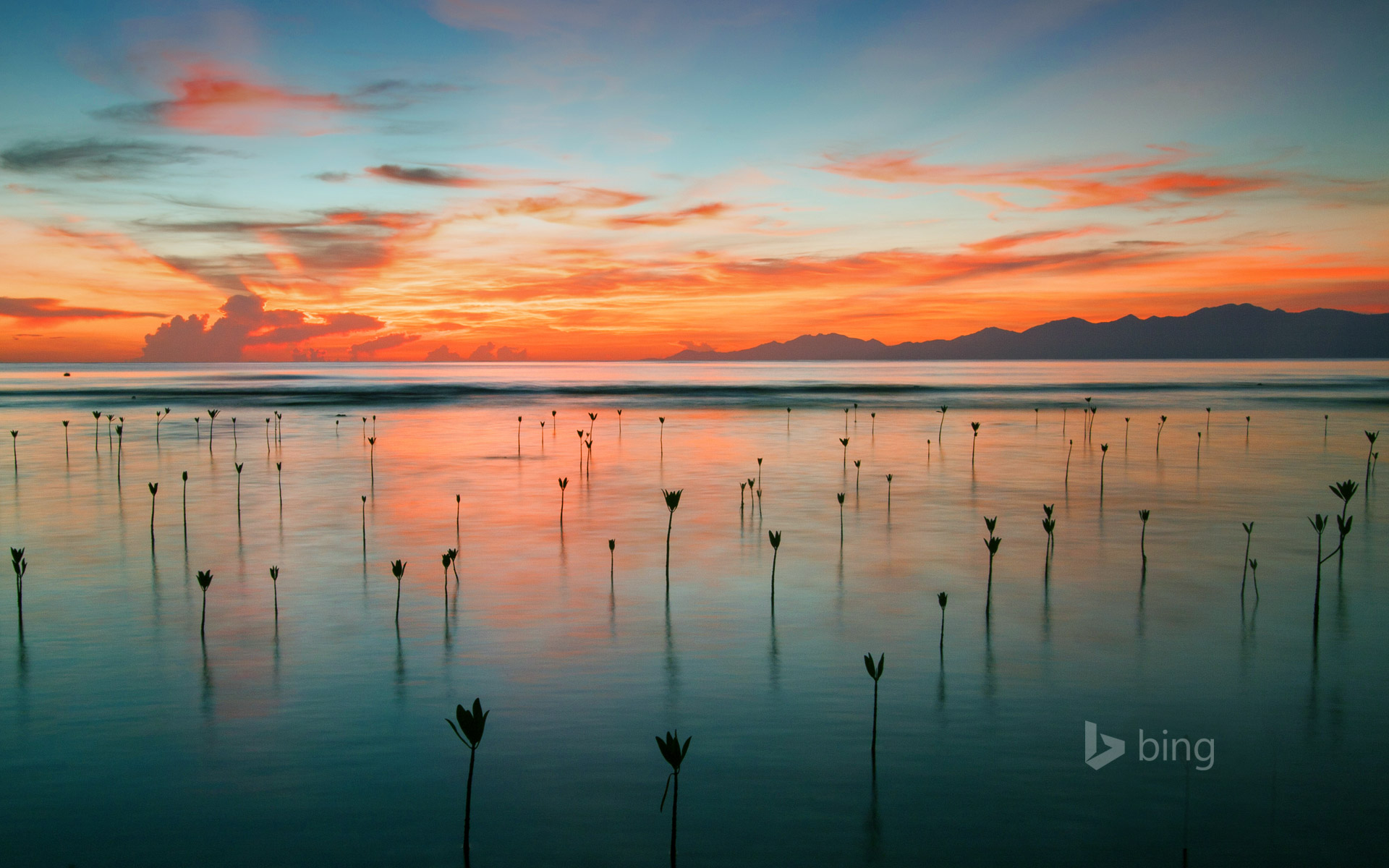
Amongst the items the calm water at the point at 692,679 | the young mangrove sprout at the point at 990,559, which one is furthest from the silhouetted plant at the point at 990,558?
the calm water at the point at 692,679

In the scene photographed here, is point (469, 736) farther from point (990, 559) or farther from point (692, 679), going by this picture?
point (990, 559)

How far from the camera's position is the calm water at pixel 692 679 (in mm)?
6238

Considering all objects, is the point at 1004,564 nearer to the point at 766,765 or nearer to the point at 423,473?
the point at 766,765

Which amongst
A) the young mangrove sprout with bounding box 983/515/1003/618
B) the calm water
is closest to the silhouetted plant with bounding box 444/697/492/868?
the calm water

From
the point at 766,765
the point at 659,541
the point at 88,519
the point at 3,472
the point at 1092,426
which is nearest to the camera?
the point at 766,765

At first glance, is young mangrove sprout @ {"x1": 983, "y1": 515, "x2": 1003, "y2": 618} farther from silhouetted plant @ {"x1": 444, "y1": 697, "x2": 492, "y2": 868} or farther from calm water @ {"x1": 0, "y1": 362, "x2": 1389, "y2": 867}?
silhouetted plant @ {"x1": 444, "y1": 697, "x2": 492, "y2": 868}

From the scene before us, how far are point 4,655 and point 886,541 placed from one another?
13.6 m

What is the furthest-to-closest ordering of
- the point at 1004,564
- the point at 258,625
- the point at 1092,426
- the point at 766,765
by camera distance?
the point at 1092,426
the point at 1004,564
the point at 258,625
the point at 766,765

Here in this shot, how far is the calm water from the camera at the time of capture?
624 cm

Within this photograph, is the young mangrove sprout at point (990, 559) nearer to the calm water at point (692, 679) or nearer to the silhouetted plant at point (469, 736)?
the calm water at point (692, 679)


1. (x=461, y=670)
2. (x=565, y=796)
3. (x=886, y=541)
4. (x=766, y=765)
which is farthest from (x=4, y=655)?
(x=886, y=541)

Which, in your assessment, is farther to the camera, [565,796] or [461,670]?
[461,670]

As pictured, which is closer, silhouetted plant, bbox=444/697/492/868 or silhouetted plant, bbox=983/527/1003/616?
silhouetted plant, bbox=444/697/492/868

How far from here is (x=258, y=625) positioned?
10680 mm
